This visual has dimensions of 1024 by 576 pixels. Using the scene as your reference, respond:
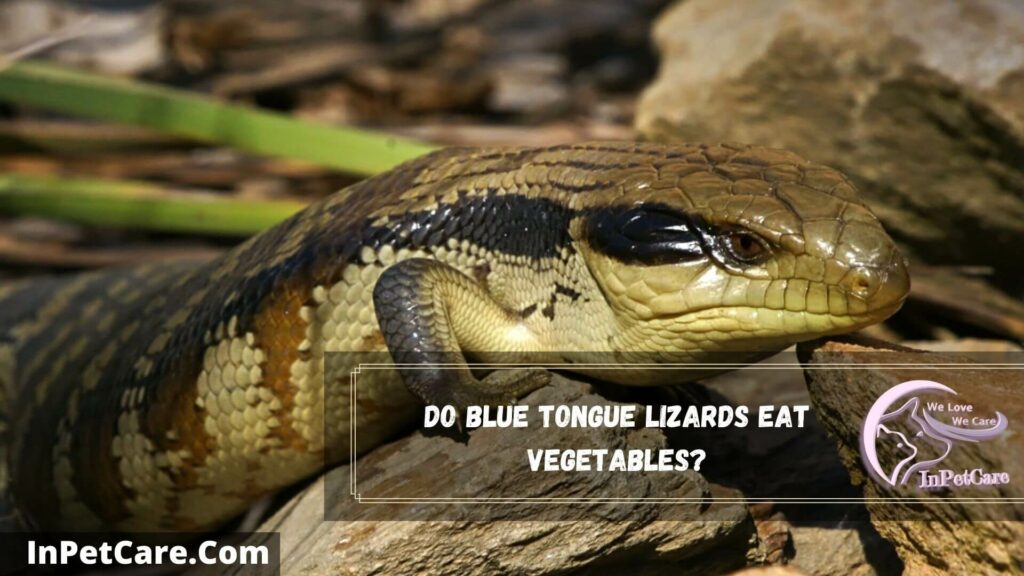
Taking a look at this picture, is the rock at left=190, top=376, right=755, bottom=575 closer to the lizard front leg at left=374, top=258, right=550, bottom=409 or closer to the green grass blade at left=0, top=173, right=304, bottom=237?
the lizard front leg at left=374, top=258, right=550, bottom=409

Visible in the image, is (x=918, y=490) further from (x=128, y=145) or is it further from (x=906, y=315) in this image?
(x=128, y=145)

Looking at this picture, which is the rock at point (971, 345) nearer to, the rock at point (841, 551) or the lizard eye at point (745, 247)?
the rock at point (841, 551)

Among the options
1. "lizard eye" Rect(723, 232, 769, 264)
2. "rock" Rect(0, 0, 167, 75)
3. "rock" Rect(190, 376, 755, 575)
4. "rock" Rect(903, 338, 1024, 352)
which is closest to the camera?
"lizard eye" Rect(723, 232, 769, 264)

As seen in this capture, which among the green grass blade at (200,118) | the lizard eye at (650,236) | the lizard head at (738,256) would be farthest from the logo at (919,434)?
the green grass blade at (200,118)

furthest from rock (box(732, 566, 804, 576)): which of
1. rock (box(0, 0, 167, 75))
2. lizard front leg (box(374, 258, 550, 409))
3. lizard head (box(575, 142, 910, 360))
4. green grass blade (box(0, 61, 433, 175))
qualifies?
rock (box(0, 0, 167, 75))

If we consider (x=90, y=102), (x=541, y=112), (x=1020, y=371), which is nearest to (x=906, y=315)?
(x=1020, y=371)

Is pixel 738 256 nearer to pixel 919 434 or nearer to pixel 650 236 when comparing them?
pixel 650 236

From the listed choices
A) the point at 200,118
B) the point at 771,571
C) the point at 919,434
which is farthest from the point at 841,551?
the point at 200,118
